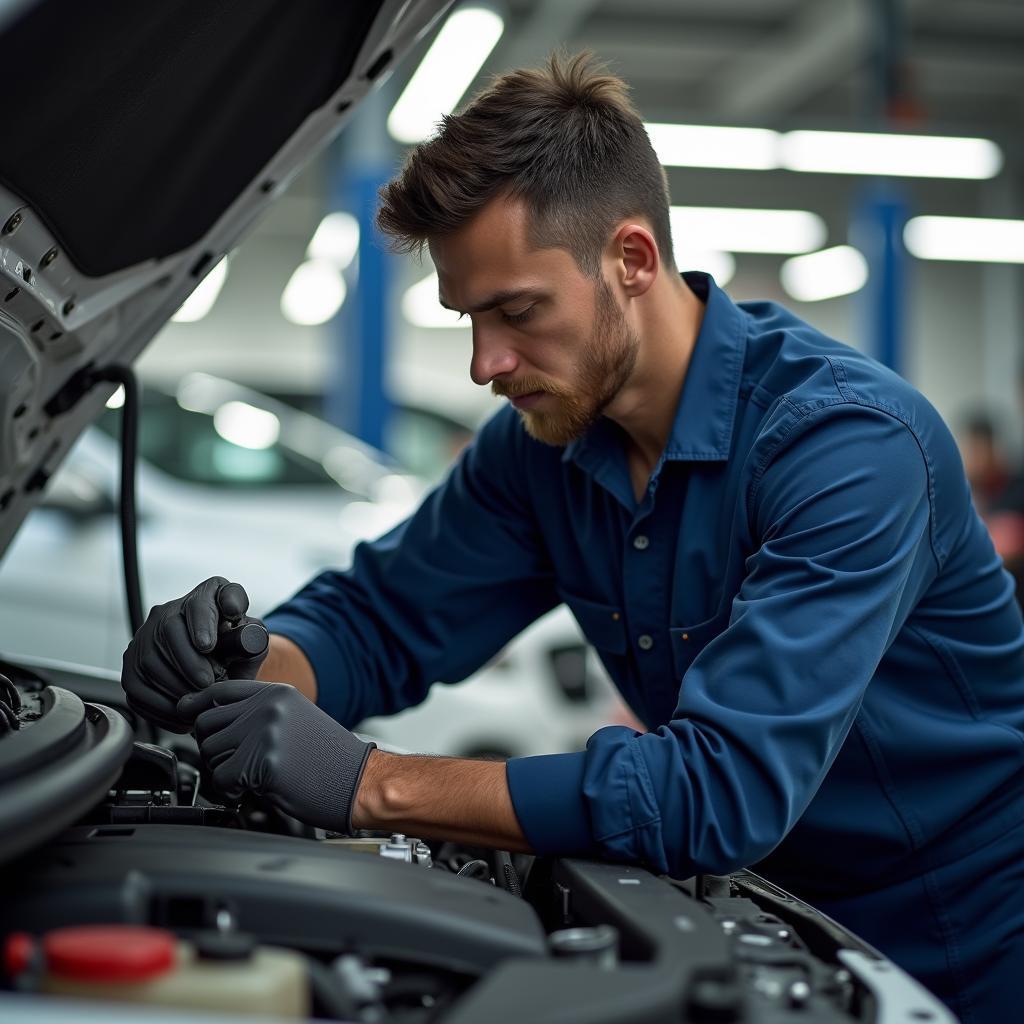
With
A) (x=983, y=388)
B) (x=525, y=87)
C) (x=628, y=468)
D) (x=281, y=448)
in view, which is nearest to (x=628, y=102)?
(x=525, y=87)

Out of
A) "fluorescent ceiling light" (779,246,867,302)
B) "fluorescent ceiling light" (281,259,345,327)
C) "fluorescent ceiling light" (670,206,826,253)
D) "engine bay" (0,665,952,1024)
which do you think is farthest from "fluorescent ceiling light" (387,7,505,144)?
"fluorescent ceiling light" (779,246,867,302)

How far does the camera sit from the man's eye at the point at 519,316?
140 centimetres

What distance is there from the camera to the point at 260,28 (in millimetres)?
1266

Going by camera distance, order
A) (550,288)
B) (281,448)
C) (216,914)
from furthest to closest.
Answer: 1. (281,448)
2. (550,288)
3. (216,914)

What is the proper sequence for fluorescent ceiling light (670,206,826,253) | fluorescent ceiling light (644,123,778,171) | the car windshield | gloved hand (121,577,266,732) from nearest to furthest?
gloved hand (121,577,266,732) → the car windshield → fluorescent ceiling light (644,123,778,171) → fluorescent ceiling light (670,206,826,253)

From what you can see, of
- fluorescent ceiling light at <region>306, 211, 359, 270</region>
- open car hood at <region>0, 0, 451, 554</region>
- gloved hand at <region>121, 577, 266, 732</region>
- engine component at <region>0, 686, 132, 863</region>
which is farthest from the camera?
fluorescent ceiling light at <region>306, 211, 359, 270</region>

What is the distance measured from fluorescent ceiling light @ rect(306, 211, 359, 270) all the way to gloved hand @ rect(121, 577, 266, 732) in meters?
4.99

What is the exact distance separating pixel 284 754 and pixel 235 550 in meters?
2.49

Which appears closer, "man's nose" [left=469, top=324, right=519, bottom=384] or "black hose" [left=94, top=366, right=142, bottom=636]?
"man's nose" [left=469, top=324, right=519, bottom=384]

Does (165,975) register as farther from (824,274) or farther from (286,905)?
(824,274)

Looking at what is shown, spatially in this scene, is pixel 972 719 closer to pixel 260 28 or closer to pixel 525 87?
pixel 525 87

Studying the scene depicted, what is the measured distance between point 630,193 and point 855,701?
0.66 m

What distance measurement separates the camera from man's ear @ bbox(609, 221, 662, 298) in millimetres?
1459

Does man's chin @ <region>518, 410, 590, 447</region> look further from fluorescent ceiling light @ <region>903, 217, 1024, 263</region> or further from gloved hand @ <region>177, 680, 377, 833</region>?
fluorescent ceiling light @ <region>903, 217, 1024, 263</region>
